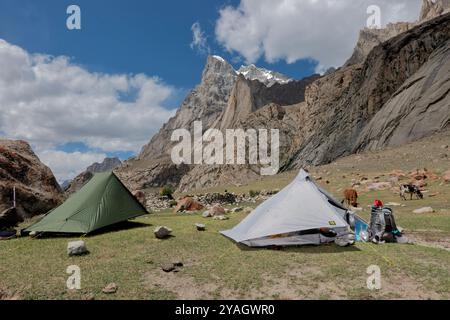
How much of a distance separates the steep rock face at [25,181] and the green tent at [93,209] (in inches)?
203

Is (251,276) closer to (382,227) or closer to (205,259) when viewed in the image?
(205,259)

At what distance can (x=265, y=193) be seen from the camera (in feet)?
118

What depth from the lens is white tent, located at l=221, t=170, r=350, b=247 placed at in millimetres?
10898

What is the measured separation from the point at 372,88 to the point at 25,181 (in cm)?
5792

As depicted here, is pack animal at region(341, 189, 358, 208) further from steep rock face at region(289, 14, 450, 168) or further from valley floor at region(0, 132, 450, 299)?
steep rock face at region(289, 14, 450, 168)

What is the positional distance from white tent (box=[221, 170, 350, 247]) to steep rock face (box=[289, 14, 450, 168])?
5203 cm

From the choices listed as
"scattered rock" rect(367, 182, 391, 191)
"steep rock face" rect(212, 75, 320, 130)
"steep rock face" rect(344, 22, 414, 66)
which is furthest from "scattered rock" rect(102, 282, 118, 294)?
"steep rock face" rect(212, 75, 320, 130)

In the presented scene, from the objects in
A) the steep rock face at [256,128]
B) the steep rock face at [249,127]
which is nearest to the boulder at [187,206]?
the steep rock face at [249,127]

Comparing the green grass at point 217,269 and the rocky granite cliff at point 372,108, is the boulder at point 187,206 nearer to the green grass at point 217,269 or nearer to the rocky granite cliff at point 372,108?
the green grass at point 217,269

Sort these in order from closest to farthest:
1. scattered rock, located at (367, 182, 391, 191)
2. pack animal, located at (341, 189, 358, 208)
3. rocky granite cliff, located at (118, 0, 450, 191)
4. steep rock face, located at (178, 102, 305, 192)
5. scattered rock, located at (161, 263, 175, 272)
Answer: scattered rock, located at (161, 263, 175, 272), pack animal, located at (341, 189, 358, 208), scattered rock, located at (367, 182, 391, 191), rocky granite cliff, located at (118, 0, 450, 191), steep rock face, located at (178, 102, 305, 192)

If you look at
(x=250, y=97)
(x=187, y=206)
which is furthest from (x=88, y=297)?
(x=250, y=97)

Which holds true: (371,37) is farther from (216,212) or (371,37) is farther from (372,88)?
(216,212)

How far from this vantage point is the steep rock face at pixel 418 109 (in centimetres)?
4409

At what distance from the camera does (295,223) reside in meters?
11.0
